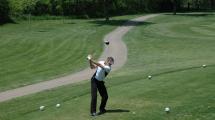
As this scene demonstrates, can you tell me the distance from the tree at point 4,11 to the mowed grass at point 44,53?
12340mm

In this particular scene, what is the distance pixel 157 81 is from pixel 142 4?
235ft

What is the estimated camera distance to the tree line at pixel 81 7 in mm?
64688

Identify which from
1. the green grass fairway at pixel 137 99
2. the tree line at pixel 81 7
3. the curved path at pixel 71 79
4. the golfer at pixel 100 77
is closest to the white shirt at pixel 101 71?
the golfer at pixel 100 77

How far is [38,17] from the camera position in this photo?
71.4 meters

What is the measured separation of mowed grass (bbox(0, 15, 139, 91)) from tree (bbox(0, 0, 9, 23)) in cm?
1234

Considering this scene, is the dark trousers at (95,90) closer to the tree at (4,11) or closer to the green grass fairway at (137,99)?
the green grass fairway at (137,99)

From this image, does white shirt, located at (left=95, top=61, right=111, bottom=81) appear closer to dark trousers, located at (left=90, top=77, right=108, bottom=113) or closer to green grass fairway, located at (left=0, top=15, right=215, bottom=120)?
dark trousers, located at (left=90, top=77, right=108, bottom=113)

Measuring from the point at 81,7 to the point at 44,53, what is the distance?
4375cm

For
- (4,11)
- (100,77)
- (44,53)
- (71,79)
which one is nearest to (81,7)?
(4,11)

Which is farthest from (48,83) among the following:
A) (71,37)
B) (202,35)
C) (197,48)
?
(202,35)

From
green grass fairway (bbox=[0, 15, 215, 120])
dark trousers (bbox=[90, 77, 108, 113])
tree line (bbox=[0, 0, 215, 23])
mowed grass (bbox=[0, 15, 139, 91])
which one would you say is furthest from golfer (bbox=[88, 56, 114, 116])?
tree line (bbox=[0, 0, 215, 23])

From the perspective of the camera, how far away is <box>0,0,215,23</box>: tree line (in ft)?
212

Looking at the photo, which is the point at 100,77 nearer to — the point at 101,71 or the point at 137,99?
the point at 101,71

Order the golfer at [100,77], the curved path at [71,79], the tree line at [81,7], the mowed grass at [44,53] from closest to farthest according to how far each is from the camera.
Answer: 1. the golfer at [100,77]
2. the curved path at [71,79]
3. the mowed grass at [44,53]
4. the tree line at [81,7]
